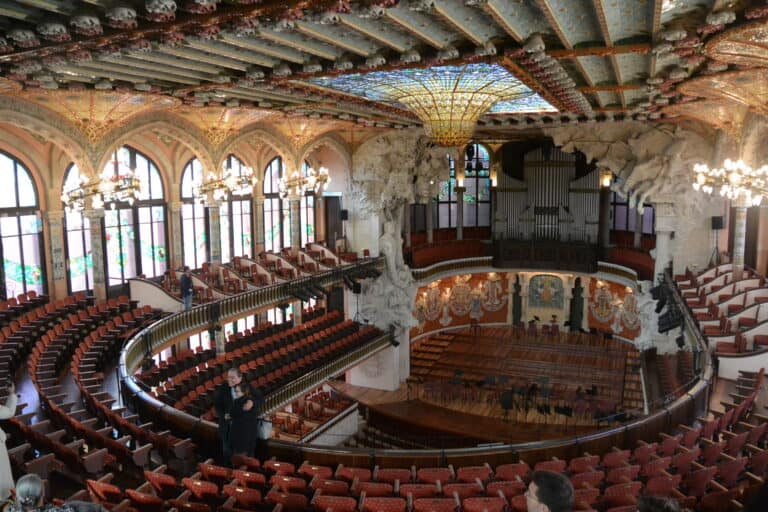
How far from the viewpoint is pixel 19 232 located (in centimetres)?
1686

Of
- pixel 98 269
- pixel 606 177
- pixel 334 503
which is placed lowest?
pixel 334 503

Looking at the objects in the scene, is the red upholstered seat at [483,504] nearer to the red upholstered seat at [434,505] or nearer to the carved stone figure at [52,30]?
the red upholstered seat at [434,505]

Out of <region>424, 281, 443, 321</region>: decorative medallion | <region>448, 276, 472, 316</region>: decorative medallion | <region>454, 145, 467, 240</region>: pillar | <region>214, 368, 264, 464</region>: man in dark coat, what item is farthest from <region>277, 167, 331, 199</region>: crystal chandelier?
<region>214, 368, 264, 464</region>: man in dark coat

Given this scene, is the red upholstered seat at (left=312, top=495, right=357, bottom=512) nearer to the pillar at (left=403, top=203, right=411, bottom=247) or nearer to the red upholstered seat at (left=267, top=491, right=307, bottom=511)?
the red upholstered seat at (left=267, top=491, right=307, bottom=511)

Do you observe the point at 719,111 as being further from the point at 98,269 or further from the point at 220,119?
the point at 98,269

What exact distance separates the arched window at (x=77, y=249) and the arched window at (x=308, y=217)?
9887 mm

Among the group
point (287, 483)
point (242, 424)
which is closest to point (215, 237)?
point (242, 424)

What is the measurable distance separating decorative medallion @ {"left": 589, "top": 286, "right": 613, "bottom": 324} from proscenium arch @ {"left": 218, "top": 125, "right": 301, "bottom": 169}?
A: 49.0 feet

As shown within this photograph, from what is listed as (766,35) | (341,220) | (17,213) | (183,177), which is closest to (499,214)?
(341,220)

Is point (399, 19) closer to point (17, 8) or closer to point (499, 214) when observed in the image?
point (17, 8)

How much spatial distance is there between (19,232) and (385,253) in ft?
43.0

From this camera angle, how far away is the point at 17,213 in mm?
16750

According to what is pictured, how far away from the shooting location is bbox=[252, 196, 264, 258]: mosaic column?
24531 mm

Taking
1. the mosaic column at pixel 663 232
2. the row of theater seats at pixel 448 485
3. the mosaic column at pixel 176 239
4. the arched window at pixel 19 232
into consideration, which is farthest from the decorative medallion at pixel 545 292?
the arched window at pixel 19 232
